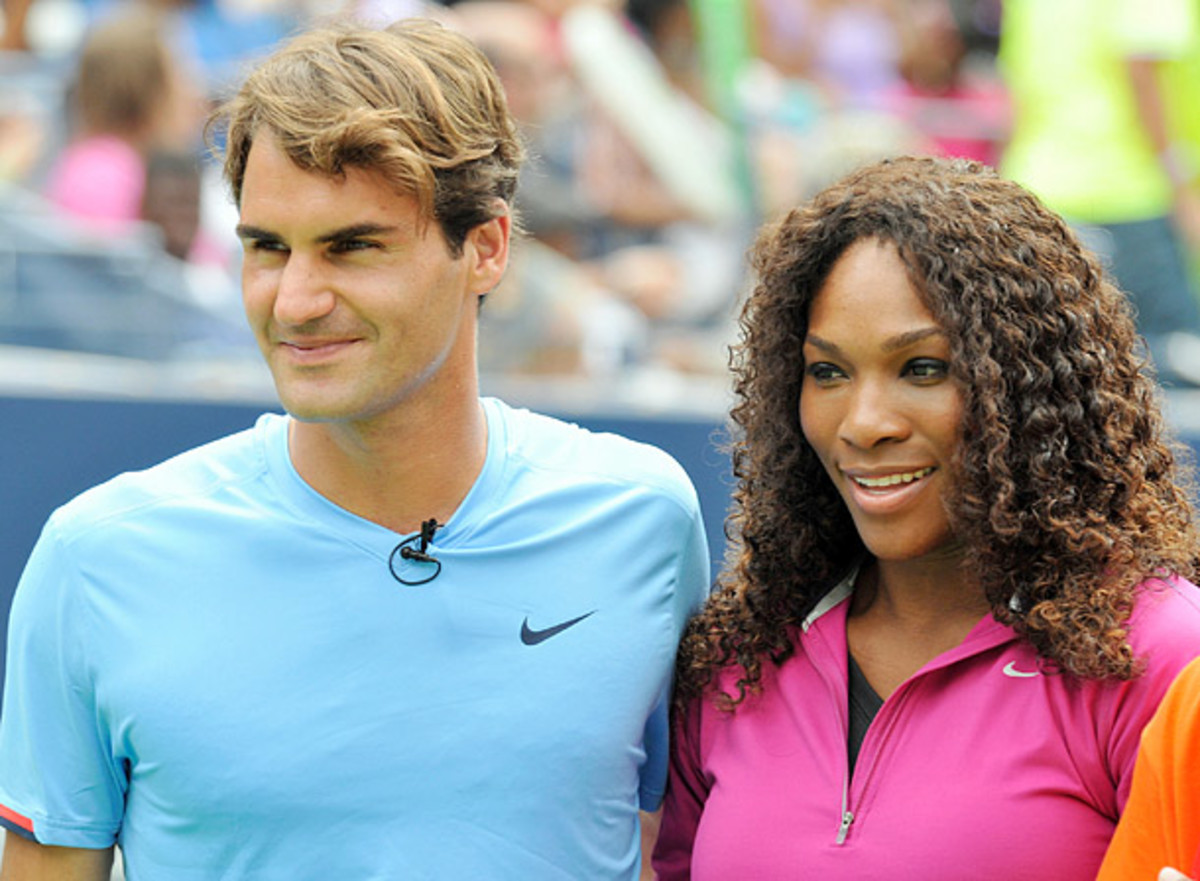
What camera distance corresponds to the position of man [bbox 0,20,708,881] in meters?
2.50

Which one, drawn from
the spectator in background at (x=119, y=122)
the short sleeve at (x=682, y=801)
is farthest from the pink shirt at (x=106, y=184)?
the short sleeve at (x=682, y=801)

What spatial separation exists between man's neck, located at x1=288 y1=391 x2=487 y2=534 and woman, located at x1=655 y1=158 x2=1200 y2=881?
0.49 m

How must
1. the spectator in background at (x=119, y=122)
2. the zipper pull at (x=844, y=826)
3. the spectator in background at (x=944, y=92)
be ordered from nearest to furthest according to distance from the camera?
the zipper pull at (x=844, y=826), the spectator in background at (x=119, y=122), the spectator in background at (x=944, y=92)

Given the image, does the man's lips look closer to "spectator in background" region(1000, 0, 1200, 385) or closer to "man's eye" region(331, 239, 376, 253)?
"man's eye" region(331, 239, 376, 253)

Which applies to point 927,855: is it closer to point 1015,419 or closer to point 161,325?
point 1015,419

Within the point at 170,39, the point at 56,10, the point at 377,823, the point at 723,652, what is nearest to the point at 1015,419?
the point at 723,652

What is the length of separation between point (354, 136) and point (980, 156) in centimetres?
437

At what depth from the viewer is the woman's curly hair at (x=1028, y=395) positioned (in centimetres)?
245

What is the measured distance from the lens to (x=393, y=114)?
251 cm

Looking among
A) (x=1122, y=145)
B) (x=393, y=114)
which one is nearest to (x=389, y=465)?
(x=393, y=114)

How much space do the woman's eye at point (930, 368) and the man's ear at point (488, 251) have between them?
0.65 meters

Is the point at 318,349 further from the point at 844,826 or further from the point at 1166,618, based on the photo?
the point at 1166,618

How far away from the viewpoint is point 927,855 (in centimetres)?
237

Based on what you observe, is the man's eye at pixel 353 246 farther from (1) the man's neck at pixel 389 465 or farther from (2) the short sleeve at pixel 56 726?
(2) the short sleeve at pixel 56 726
